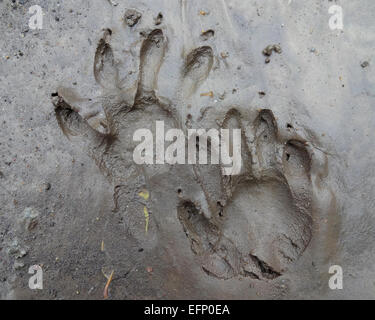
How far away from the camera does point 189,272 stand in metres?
2.23

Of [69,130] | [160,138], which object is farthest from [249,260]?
[69,130]

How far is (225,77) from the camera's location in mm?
2279

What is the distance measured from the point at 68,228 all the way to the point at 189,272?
77 centimetres

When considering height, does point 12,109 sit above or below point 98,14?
below

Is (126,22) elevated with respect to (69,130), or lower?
elevated

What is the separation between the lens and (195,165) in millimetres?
2252

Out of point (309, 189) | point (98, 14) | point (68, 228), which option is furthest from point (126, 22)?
point (309, 189)

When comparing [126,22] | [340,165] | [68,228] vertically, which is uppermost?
[126,22]

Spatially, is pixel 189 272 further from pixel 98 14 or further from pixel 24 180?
pixel 98 14

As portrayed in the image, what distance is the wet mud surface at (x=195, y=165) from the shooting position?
224 cm

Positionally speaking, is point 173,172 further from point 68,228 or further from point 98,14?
point 98,14

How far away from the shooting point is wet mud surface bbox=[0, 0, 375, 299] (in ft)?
7.34

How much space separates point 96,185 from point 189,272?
75 centimetres
